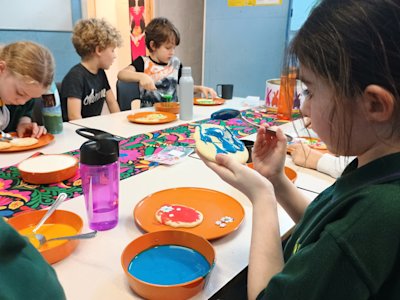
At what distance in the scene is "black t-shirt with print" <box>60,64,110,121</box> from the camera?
1.98 meters

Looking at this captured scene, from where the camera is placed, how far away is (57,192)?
3.10 ft

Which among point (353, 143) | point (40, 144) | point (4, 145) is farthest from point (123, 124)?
point (353, 143)

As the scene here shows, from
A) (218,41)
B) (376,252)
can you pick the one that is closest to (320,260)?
(376,252)

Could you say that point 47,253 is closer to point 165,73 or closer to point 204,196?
point 204,196

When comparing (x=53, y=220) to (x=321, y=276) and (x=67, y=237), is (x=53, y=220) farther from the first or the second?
(x=321, y=276)

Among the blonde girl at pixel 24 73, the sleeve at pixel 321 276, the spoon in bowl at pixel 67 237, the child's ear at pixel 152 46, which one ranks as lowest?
the spoon in bowl at pixel 67 237

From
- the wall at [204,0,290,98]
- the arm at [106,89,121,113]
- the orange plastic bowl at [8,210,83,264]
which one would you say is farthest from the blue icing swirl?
the wall at [204,0,290,98]

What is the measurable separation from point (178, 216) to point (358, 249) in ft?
1.49

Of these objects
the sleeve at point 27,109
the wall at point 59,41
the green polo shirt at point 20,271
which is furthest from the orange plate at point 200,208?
the wall at point 59,41

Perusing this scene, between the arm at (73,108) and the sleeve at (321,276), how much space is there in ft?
5.54

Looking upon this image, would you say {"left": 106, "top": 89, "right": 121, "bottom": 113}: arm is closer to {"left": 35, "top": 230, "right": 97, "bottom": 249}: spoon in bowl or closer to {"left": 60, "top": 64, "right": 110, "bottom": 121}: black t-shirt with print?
{"left": 60, "top": 64, "right": 110, "bottom": 121}: black t-shirt with print

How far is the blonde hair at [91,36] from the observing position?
2064 mm

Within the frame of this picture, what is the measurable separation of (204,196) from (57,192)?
1.35 feet

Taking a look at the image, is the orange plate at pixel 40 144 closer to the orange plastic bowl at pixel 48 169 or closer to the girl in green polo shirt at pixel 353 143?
the orange plastic bowl at pixel 48 169
